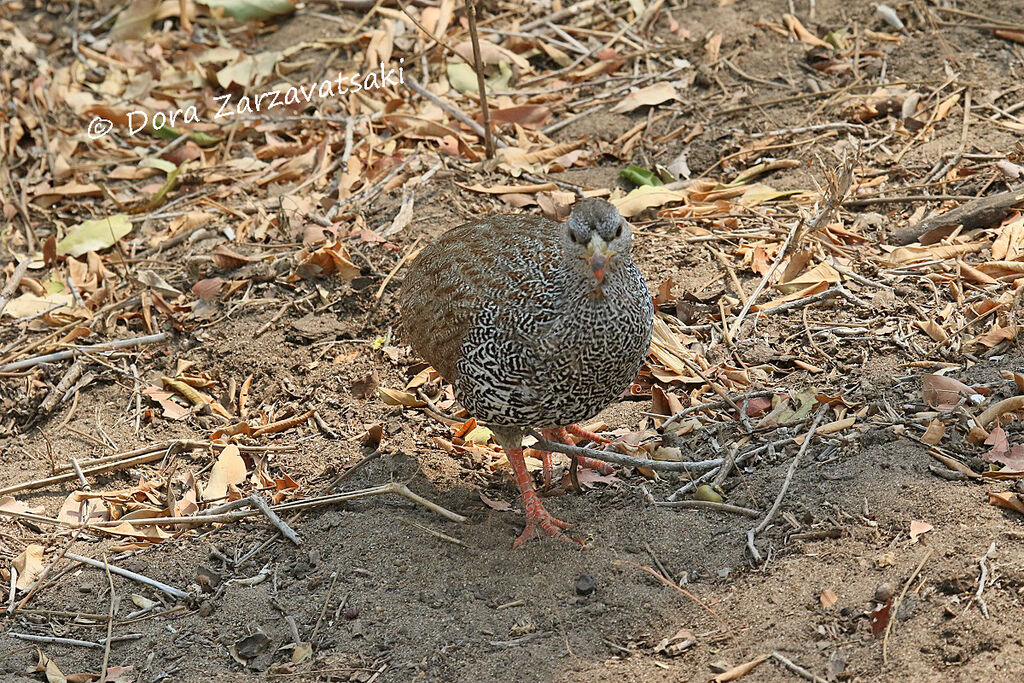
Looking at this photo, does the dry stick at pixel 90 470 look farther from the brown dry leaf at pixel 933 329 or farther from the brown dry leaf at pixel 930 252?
the brown dry leaf at pixel 930 252

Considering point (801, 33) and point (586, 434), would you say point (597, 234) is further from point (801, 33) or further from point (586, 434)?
point (801, 33)

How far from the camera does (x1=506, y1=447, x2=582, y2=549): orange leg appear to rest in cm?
446

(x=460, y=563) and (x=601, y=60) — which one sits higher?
(x=601, y=60)

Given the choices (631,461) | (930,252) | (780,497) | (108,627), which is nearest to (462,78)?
(930,252)

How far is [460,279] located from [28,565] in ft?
7.15

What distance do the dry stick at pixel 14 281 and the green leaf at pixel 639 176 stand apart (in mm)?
3564

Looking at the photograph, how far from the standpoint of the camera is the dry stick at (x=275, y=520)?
4574mm

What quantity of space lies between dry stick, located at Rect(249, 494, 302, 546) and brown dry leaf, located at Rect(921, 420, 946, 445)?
8.40 ft

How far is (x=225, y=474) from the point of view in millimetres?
5023

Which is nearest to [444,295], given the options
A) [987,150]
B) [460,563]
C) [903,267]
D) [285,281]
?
[460,563]

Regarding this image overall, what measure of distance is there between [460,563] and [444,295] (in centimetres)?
113

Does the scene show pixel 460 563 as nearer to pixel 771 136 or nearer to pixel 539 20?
pixel 771 136

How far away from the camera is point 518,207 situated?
621cm

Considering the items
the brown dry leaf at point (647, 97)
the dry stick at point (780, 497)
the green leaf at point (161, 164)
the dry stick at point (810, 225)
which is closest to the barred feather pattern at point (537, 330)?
the dry stick at point (780, 497)
